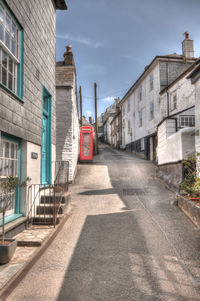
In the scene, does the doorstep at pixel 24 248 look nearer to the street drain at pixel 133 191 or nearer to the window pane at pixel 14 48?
the window pane at pixel 14 48

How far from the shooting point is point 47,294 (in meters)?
3.26

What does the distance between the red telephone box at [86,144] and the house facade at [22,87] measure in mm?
10529

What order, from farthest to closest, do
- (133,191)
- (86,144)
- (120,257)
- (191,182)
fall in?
1. (86,144)
2. (133,191)
3. (191,182)
4. (120,257)

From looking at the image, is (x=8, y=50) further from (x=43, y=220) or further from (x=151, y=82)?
(x=151, y=82)

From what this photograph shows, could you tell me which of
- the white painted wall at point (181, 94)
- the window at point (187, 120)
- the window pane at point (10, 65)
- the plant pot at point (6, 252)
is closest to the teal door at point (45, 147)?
the window pane at point (10, 65)

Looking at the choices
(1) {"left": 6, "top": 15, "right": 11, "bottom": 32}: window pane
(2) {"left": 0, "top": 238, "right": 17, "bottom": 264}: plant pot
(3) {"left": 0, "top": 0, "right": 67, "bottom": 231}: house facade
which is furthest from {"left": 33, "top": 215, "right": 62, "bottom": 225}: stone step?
(1) {"left": 6, "top": 15, "right": 11, "bottom": 32}: window pane

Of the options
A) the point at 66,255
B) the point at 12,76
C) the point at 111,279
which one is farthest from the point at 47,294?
the point at 12,76

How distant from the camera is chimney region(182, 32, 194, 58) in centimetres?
2192

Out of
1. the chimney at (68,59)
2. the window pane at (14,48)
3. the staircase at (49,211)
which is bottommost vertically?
the staircase at (49,211)

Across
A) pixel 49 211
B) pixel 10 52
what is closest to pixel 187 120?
pixel 49 211

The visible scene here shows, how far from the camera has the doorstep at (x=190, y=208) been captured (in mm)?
6114

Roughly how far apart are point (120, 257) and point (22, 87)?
15.3 ft

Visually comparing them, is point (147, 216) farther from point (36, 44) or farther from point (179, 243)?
point (36, 44)

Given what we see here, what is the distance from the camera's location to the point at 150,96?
76.8 feet
